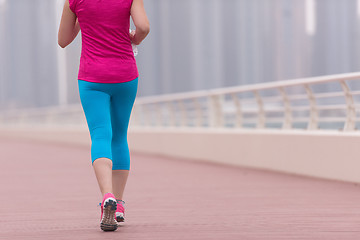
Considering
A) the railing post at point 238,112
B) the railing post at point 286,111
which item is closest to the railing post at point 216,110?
the railing post at point 238,112

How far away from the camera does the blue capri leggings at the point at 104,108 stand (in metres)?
4.52

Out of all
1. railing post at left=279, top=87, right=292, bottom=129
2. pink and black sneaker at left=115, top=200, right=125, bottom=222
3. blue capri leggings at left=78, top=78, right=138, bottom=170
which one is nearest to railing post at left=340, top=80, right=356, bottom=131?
railing post at left=279, top=87, right=292, bottom=129

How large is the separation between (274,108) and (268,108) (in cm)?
25

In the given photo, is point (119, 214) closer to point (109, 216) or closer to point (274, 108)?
point (109, 216)

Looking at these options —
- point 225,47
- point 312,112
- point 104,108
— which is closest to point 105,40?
point 104,108

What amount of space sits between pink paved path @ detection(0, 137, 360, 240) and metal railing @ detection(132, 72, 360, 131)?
37.2 inches

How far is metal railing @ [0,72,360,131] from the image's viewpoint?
8.43m

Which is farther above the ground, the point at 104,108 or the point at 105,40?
the point at 105,40

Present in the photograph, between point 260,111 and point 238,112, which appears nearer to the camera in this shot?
point 260,111

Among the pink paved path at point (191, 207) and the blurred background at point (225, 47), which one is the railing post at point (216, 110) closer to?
the pink paved path at point (191, 207)

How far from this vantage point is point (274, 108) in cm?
1098

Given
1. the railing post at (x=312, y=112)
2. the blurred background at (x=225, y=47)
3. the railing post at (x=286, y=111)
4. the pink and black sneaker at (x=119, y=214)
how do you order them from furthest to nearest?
the blurred background at (x=225, y=47) < the railing post at (x=286, y=111) < the railing post at (x=312, y=112) < the pink and black sneaker at (x=119, y=214)

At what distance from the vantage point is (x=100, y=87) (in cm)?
455

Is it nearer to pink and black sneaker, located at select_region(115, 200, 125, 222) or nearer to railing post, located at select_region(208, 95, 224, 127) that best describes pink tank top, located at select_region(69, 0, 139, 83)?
pink and black sneaker, located at select_region(115, 200, 125, 222)
